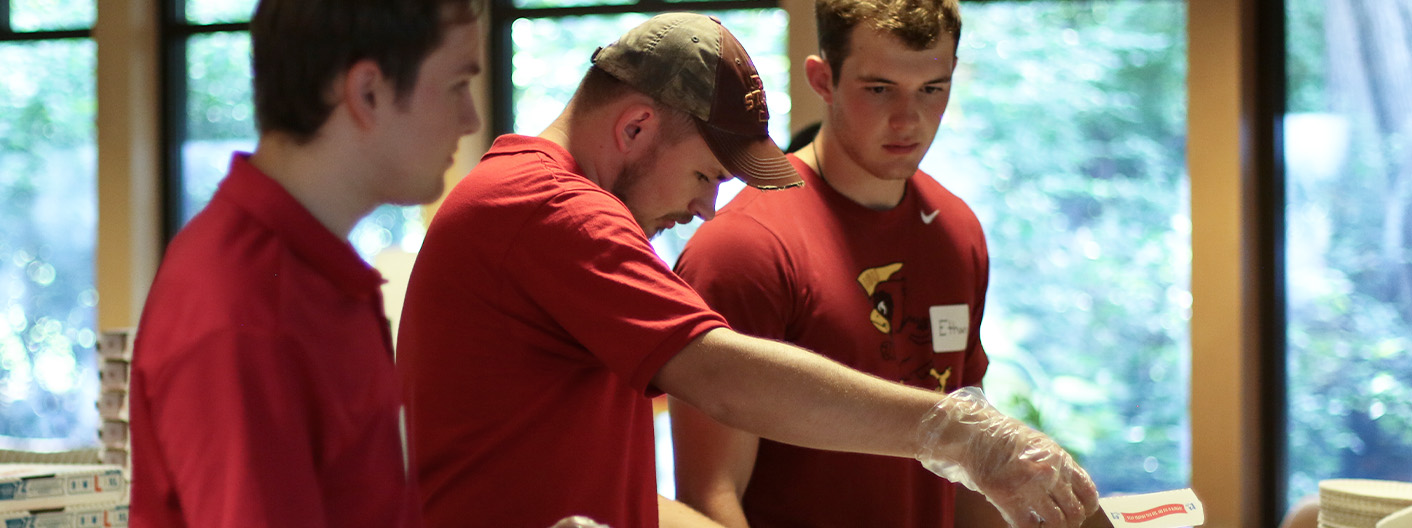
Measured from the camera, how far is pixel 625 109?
3.80 feet

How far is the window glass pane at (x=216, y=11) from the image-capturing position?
4.98 meters

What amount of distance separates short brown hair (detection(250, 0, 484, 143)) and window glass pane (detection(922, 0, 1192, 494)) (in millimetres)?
3690

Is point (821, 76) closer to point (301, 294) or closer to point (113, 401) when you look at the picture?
point (301, 294)

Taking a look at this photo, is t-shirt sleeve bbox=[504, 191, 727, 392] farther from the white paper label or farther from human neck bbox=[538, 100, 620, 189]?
the white paper label

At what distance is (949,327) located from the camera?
5.23 ft

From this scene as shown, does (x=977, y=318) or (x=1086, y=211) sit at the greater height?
(x=977, y=318)

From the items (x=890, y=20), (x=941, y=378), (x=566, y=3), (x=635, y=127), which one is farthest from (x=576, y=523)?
(x=566, y=3)

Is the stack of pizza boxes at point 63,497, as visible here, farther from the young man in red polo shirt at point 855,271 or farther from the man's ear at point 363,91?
the man's ear at point 363,91

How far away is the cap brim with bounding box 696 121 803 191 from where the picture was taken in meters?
1.17

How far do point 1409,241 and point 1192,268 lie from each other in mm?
726

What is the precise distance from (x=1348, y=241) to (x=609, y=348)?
377 centimetres

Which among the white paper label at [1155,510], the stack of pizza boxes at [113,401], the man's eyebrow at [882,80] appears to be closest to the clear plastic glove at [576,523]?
the white paper label at [1155,510]

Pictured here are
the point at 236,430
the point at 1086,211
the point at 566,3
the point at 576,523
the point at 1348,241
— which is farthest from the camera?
the point at 566,3

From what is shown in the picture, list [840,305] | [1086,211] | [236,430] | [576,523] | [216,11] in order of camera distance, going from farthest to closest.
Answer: [216,11]
[1086,211]
[840,305]
[576,523]
[236,430]
